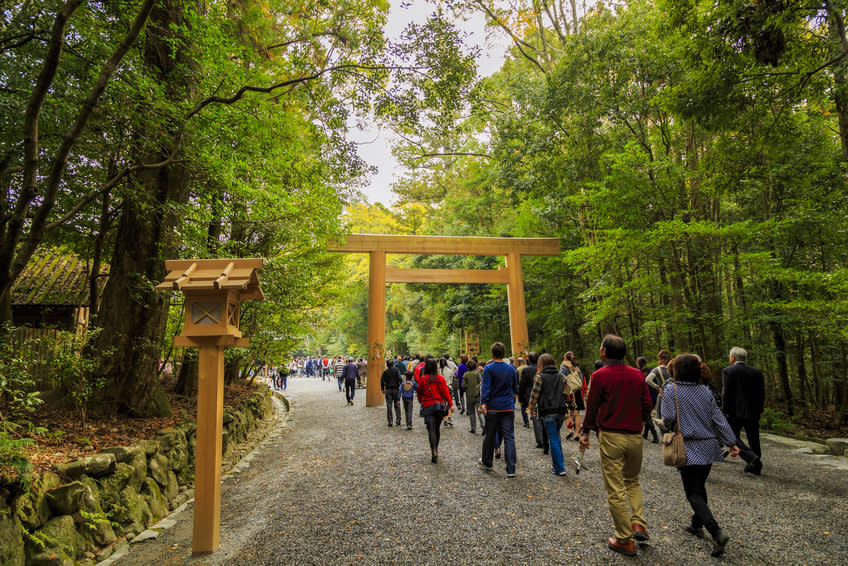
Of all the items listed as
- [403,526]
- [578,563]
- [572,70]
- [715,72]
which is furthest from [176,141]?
[572,70]

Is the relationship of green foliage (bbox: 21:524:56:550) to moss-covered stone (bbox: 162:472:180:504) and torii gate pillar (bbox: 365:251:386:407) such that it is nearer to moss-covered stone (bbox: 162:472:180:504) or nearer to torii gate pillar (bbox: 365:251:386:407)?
moss-covered stone (bbox: 162:472:180:504)

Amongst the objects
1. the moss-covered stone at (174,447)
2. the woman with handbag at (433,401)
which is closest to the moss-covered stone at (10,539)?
the moss-covered stone at (174,447)

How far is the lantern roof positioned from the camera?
3494mm

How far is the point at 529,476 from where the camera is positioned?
496 centimetres

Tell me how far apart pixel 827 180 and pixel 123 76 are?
11.0 meters

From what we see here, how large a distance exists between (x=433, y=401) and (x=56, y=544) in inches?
158

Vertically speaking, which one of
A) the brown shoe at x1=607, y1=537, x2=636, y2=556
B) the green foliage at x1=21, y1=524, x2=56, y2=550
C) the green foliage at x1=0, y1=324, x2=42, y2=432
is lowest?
the brown shoe at x1=607, y1=537, x2=636, y2=556

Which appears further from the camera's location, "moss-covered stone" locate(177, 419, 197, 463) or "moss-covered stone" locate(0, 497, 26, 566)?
"moss-covered stone" locate(177, 419, 197, 463)

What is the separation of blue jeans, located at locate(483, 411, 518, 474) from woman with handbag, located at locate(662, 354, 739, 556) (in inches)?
79.3

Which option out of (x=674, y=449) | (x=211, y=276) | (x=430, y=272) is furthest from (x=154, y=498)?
(x=430, y=272)

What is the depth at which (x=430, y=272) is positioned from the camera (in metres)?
13.2

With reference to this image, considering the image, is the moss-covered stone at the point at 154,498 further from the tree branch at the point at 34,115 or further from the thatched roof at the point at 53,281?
the thatched roof at the point at 53,281

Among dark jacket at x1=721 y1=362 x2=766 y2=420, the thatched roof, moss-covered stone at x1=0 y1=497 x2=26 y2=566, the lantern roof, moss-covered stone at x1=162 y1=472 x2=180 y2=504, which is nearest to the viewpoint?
moss-covered stone at x1=0 y1=497 x2=26 y2=566

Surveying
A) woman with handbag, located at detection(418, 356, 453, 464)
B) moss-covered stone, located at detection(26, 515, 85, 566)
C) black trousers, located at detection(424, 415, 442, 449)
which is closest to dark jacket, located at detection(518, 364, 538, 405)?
woman with handbag, located at detection(418, 356, 453, 464)
